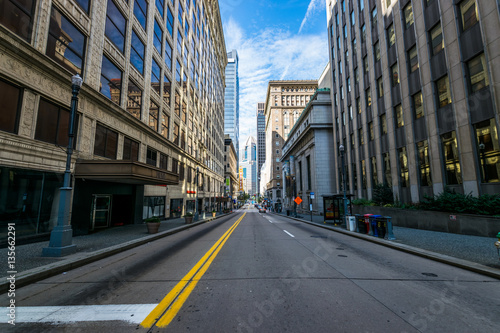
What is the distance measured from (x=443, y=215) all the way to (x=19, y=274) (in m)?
18.8

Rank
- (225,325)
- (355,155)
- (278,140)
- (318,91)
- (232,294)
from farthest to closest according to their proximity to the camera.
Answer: (278,140) → (318,91) → (355,155) → (232,294) → (225,325)

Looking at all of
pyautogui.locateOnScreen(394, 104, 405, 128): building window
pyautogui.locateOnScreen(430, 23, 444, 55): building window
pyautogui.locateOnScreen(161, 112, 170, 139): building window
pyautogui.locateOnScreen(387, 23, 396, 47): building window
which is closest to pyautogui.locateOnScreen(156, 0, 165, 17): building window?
pyautogui.locateOnScreen(161, 112, 170, 139): building window

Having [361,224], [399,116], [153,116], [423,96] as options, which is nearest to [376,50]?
[399,116]

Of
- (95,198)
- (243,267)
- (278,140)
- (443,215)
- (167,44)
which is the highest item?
(278,140)

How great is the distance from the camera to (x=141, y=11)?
20750 mm

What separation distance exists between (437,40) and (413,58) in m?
2.49

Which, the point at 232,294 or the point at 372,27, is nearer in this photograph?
the point at 232,294

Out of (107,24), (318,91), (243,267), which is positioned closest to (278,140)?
(318,91)

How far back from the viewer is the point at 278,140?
103 m

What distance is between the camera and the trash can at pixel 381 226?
11345 millimetres

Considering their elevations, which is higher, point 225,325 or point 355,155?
point 355,155

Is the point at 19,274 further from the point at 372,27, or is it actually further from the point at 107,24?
the point at 372,27

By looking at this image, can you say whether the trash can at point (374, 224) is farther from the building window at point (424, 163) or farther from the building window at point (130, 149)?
the building window at point (130, 149)

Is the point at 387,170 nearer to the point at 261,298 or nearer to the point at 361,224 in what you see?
the point at 361,224
